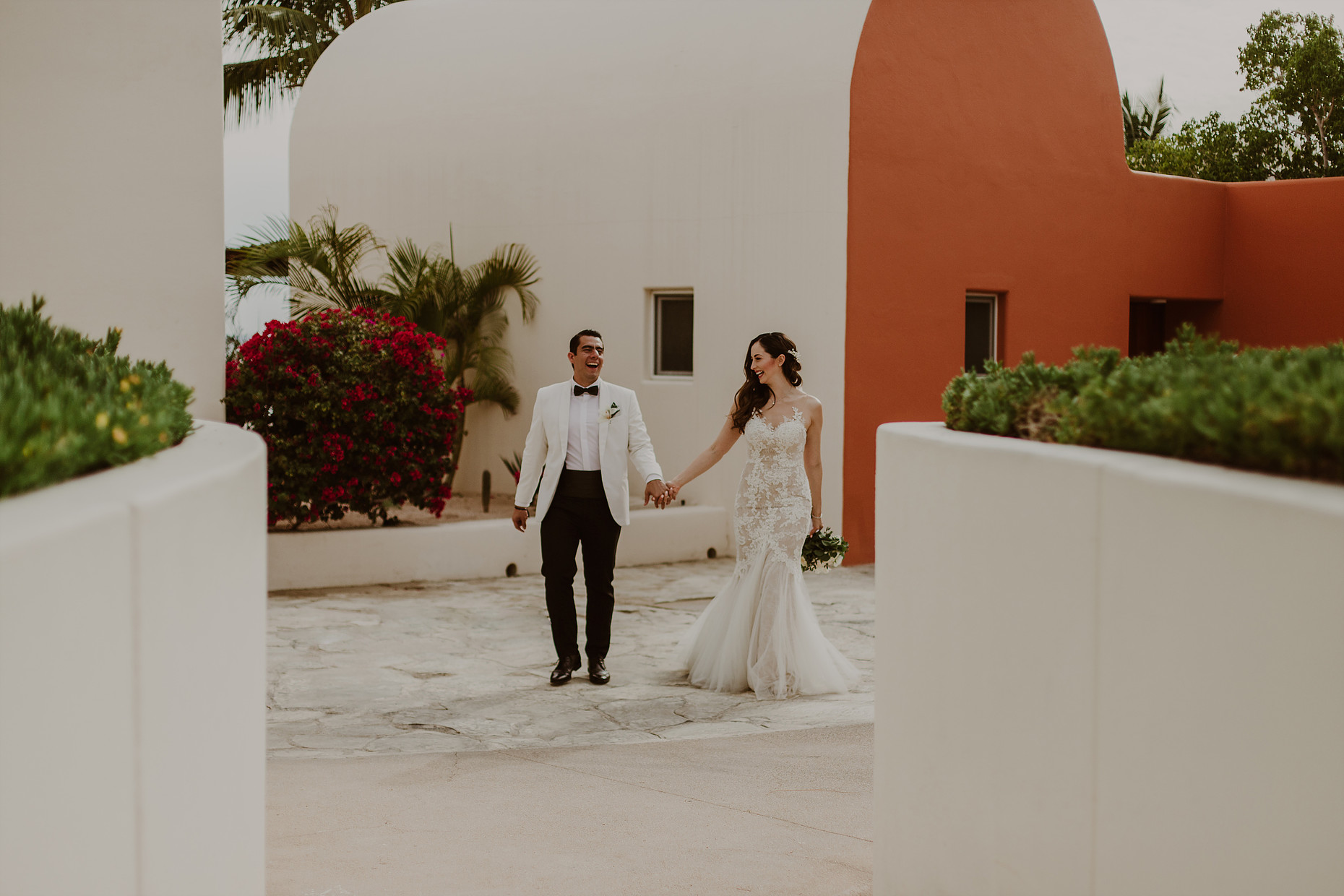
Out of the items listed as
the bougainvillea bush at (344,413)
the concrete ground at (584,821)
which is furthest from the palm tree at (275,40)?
the concrete ground at (584,821)

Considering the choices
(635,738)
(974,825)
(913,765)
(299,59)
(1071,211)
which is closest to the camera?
(974,825)

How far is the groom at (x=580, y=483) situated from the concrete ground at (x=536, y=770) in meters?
0.37

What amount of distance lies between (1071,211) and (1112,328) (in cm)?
143

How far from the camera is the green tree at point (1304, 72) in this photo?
2694 centimetres

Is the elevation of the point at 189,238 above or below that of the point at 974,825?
above

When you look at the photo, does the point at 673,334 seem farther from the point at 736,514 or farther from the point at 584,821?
the point at 584,821

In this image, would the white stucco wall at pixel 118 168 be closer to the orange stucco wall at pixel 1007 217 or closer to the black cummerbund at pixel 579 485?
the black cummerbund at pixel 579 485

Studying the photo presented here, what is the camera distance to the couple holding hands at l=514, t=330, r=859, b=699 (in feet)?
23.8

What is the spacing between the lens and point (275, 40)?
2388 centimetres

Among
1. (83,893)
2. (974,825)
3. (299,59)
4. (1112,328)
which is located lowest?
(974,825)

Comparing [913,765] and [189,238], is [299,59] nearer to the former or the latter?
[189,238]

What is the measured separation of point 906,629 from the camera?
3.64 meters

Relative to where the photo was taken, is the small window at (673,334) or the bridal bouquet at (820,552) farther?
the small window at (673,334)

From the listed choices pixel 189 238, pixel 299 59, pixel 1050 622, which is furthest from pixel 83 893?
pixel 299 59
